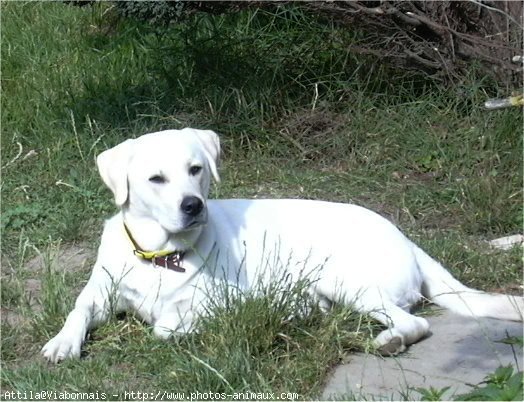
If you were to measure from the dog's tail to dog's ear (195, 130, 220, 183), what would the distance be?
3.51 feet

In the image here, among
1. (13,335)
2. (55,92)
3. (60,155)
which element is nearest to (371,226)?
(13,335)

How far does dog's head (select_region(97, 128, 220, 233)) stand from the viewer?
492cm

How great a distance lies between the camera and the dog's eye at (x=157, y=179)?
4.96m

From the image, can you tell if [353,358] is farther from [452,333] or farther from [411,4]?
[411,4]

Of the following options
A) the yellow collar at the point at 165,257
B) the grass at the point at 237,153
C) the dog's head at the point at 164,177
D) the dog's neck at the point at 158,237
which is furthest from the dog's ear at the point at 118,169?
the grass at the point at 237,153

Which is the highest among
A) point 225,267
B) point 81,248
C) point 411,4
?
point 411,4

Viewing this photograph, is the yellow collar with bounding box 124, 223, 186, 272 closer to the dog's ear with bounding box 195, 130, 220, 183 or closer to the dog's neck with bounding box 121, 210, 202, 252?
the dog's neck with bounding box 121, 210, 202, 252

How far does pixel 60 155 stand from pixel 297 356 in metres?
3.33

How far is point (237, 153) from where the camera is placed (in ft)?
24.9

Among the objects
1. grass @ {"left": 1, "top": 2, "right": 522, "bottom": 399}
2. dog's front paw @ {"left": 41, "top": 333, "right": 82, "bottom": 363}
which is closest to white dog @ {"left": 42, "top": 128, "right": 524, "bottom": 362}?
dog's front paw @ {"left": 41, "top": 333, "right": 82, "bottom": 363}

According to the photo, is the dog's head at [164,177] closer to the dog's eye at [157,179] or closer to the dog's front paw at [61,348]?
the dog's eye at [157,179]

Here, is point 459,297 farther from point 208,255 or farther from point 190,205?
point 190,205

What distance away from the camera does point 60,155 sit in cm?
754

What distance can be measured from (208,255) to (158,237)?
0.24m
